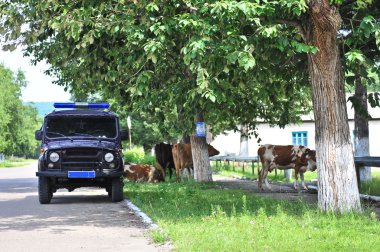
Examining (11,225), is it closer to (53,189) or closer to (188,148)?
(53,189)

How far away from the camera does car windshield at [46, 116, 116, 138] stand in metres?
19.0

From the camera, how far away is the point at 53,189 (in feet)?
62.6

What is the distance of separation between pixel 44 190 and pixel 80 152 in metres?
1.31

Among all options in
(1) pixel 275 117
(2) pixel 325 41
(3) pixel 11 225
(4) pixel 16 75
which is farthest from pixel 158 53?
(4) pixel 16 75

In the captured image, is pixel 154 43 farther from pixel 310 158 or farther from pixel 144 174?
pixel 144 174

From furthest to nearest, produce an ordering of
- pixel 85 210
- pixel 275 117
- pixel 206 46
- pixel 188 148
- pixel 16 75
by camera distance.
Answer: pixel 16 75 < pixel 188 148 < pixel 275 117 < pixel 85 210 < pixel 206 46

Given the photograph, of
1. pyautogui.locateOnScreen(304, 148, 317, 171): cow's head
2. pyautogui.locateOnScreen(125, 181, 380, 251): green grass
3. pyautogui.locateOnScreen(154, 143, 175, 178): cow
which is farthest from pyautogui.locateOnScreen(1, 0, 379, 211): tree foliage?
pyautogui.locateOnScreen(154, 143, 175, 178): cow

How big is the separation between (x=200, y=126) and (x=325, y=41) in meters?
12.4

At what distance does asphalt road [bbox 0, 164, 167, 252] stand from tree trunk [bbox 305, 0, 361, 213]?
11.6ft

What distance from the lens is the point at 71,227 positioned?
12469 mm

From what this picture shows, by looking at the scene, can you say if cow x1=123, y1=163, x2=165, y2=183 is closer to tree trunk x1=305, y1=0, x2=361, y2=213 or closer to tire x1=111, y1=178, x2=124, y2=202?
tire x1=111, y1=178, x2=124, y2=202

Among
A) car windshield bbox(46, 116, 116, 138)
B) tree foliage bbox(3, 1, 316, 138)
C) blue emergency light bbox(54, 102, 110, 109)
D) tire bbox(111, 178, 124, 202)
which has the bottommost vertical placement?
tire bbox(111, 178, 124, 202)

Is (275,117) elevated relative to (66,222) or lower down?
elevated

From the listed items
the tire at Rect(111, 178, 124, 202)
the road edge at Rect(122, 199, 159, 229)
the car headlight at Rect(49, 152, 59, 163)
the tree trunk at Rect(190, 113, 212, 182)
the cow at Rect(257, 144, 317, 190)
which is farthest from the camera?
the tree trunk at Rect(190, 113, 212, 182)
